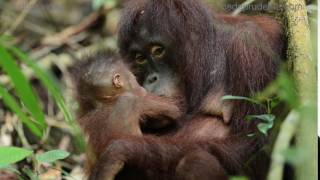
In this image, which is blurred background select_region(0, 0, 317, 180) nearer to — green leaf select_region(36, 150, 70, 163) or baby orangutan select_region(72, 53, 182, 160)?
baby orangutan select_region(72, 53, 182, 160)

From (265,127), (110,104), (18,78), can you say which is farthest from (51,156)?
(18,78)

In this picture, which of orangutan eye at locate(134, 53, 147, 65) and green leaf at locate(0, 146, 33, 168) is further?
orangutan eye at locate(134, 53, 147, 65)

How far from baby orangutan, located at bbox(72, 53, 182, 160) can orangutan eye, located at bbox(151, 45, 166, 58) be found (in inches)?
5.7

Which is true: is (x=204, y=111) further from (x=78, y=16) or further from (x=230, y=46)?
(x=78, y=16)

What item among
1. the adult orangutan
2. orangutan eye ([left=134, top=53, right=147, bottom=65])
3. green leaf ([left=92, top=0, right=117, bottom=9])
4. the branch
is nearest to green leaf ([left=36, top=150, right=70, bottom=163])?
the adult orangutan

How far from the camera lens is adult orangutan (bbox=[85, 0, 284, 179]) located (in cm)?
322

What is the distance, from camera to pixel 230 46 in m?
3.39

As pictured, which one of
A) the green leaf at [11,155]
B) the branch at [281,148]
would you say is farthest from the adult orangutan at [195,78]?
the branch at [281,148]

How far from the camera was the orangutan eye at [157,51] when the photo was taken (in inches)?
140

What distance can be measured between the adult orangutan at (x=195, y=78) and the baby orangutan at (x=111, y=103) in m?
0.07

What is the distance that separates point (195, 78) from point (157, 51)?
0.76 feet

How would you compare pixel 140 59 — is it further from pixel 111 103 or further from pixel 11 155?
pixel 11 155

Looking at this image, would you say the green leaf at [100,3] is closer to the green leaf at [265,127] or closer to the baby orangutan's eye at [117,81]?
the baby orangutan's eye at [117,81]

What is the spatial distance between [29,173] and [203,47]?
37.0 inches
